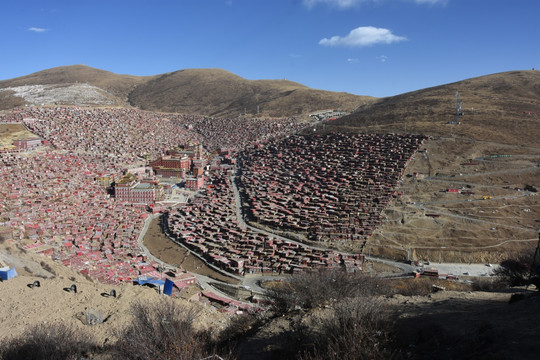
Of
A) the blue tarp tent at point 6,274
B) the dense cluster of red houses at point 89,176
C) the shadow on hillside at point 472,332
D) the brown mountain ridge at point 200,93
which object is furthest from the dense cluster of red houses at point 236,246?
the brown mountain ridge at point 200,93

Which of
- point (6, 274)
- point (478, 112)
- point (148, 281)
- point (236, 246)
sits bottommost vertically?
point (236, 246)

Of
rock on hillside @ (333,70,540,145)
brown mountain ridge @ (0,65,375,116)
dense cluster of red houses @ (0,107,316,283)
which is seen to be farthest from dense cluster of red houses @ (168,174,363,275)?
Answer: brown mountain ridge @ (0,65,375,116)

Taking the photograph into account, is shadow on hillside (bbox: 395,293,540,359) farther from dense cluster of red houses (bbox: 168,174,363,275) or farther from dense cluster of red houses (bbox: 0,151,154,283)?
dense cluster of red houses (bbox: 0,151,154,283)

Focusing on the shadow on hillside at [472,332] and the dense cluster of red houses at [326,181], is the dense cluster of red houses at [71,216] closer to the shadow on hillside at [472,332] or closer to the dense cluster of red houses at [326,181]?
the dense cluster of red houses at [326,181]

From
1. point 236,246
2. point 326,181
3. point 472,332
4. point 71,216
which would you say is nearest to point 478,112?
point 326,181

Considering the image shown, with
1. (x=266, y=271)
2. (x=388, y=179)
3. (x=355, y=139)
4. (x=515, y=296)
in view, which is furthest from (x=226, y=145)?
(x=515, y=296)

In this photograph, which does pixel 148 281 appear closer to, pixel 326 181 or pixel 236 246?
pixel 236 246
